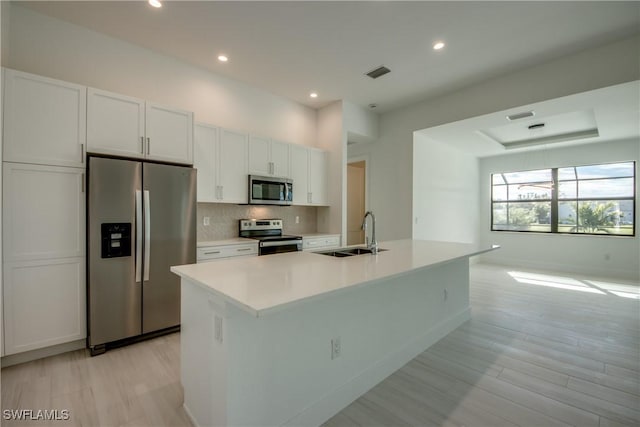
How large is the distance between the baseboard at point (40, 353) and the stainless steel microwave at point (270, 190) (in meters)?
2.22

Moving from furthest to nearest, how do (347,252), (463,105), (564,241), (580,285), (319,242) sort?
(564,241) → (580,285) → (319,242) → (463,105) → (347,252)

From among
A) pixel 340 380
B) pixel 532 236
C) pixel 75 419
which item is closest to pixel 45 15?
pixel 75 419

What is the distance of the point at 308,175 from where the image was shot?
14.8 feet

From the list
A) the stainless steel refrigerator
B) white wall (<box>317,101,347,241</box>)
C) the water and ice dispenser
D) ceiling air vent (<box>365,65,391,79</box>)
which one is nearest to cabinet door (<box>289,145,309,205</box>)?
white wall (<box>317,101,347,241</box>)

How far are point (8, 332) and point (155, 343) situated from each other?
1024 millimetres

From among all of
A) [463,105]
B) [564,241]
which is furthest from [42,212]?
[564,241]

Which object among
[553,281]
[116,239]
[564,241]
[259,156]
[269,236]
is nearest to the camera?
[116,239]

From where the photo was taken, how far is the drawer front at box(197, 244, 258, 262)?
122 inches

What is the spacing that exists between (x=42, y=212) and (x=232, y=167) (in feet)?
6.11

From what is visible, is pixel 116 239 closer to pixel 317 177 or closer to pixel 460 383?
pixel 317 177

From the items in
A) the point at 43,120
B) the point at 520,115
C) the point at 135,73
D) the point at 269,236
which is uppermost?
the point at 135,73

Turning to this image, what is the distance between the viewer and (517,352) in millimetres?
2500

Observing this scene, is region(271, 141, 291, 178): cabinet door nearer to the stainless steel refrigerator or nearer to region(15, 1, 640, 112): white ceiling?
region(15, 1, 640, 112): white ceiling

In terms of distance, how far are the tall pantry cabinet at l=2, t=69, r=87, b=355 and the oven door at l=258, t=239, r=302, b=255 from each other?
5.84 feet
